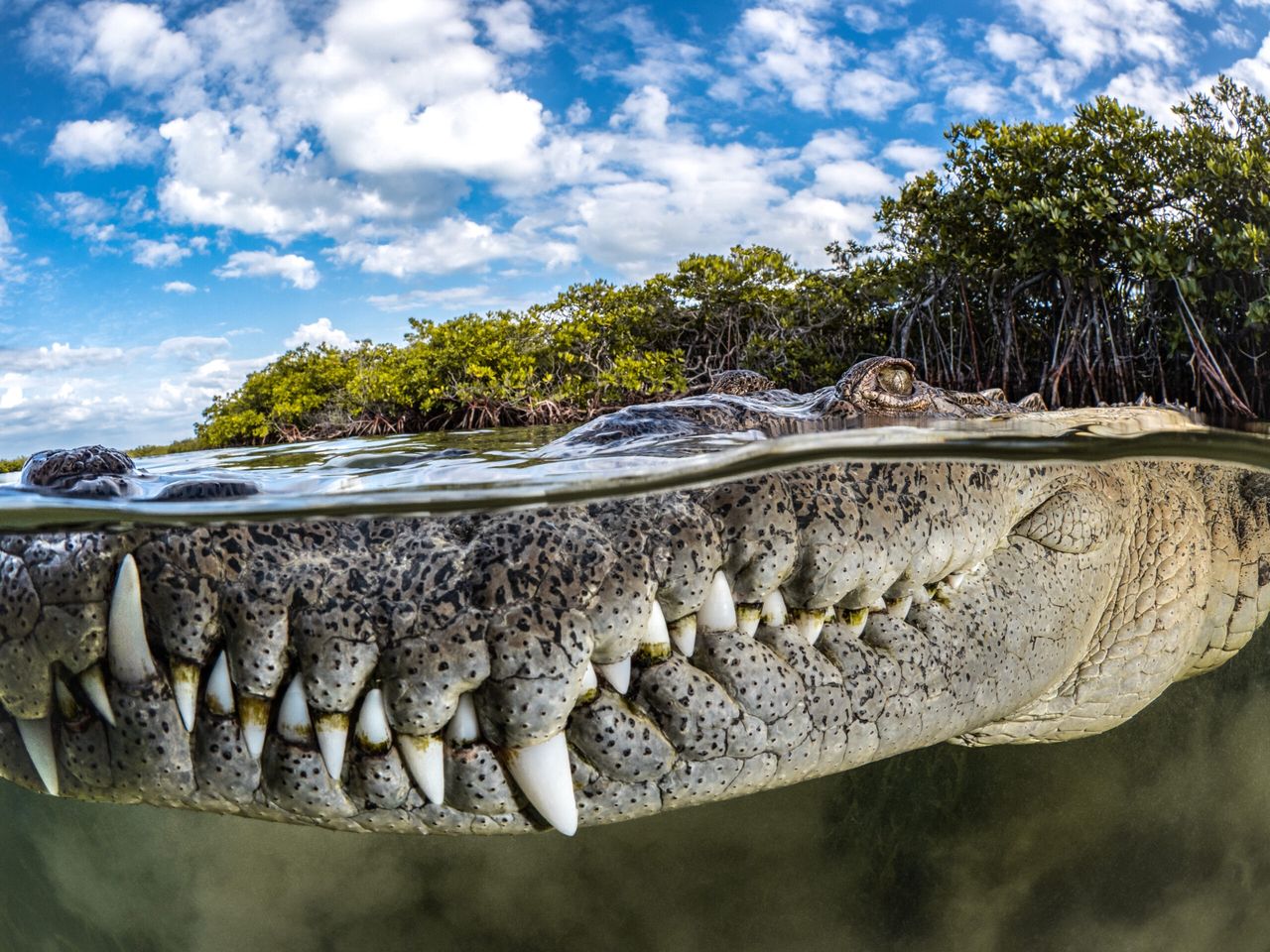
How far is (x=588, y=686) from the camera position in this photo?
155 cm

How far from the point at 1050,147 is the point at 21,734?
10.9 meters

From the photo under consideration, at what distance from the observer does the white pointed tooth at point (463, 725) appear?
4.87 feet

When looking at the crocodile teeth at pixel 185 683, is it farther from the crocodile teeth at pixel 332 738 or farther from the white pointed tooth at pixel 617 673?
the white pointed tooth at pixel 617 673

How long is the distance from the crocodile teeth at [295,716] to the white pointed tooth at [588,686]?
1.54ft

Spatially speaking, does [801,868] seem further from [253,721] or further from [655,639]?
[253,721]

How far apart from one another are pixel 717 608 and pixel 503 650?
466mm

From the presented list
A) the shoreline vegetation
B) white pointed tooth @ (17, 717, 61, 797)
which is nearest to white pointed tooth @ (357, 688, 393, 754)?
white pointed tooth @ (17, 717, 61, 797)

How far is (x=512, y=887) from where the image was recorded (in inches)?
130

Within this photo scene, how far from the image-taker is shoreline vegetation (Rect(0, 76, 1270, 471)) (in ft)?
26.9

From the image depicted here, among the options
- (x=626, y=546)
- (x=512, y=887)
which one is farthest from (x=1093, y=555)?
(x=512, y=887)

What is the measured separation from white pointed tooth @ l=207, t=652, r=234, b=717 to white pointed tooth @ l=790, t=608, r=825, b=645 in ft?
3.59

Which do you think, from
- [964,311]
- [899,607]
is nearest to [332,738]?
[899,607]

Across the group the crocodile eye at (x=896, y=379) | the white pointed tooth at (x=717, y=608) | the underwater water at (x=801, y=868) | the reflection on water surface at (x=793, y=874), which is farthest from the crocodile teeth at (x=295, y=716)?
the crocodile eye at (x=896, y=379)

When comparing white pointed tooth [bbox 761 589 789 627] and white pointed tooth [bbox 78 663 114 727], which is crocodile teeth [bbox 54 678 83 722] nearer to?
white pointed tooth [bbox 78 663 114 727]
